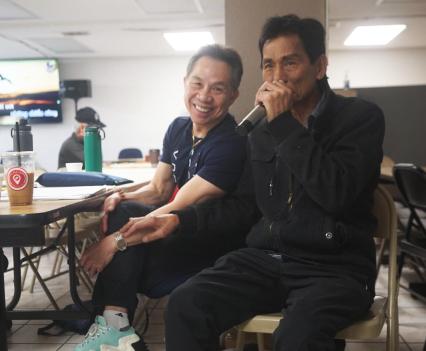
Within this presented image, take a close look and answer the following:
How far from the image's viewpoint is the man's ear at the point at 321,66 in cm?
142

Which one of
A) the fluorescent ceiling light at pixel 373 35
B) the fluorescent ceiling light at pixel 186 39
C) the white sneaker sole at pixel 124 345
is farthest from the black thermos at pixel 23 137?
the fluorescent ceiling light at pixel 373 35

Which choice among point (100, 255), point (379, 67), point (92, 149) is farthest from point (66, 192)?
point (379, 67)

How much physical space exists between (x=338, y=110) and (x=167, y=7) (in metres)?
4.95

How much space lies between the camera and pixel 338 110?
1.32m

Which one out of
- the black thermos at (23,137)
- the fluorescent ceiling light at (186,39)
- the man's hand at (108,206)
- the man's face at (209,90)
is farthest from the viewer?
the fluorescent ceiling light at (186,39)

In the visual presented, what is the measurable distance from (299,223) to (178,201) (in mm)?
440

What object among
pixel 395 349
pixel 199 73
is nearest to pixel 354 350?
pixel 395 349

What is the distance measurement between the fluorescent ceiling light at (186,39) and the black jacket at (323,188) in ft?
19.6

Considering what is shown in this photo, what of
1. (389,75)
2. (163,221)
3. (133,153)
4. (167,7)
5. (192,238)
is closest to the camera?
(163,221)

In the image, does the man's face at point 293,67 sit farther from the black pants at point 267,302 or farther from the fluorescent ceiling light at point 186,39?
the fluorescent ceiling light at point 186,39

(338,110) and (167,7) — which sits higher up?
(167,7)

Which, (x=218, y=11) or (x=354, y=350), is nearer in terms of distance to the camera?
(x=354, y=350)

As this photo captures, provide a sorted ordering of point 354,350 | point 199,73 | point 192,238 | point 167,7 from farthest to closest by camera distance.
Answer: point 167,7
point 354,350
point 199,73
point 192,238

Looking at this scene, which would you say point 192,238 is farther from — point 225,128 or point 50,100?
point 50,100
